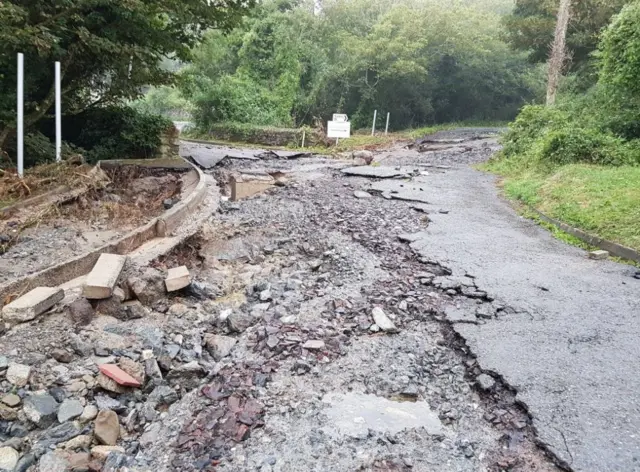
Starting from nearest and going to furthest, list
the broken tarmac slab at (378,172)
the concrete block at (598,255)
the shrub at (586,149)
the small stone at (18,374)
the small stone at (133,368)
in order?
1. the small stone at (18,374)
2. the small stone at (133,368)
3. the concrete block at (598,255)
4. the shrub at (586,149)
5. the broken tarmac slab at (378,172)

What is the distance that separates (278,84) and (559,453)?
2911cm

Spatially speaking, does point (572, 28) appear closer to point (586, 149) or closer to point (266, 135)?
point (586, 149)

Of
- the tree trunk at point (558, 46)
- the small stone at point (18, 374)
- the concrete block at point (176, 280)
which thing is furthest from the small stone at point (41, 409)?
the tree trunk at point (558, 46)

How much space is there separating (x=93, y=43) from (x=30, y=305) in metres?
6.11

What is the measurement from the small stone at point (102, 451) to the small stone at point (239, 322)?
1.53m

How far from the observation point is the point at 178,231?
6707 mm

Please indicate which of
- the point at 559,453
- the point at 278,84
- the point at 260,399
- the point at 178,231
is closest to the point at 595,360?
the point at 559,453

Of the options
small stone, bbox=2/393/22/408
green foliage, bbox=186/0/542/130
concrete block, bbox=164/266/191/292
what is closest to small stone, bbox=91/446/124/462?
small stone, bbox=2/393/22/408

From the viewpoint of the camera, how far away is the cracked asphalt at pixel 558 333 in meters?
2.76

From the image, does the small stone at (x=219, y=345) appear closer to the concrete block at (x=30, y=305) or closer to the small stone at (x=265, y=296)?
the small stone at (x=265, y=296)

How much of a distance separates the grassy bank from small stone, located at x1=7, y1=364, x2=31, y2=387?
6.71 metres

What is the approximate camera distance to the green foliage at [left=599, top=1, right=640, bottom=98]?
1153 centimetres

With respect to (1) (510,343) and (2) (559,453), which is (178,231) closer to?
(1) (510,343)

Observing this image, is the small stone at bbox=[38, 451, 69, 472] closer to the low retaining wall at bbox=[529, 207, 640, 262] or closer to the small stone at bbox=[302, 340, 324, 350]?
the small stone at bbox=[302, 340, 324, 350]
